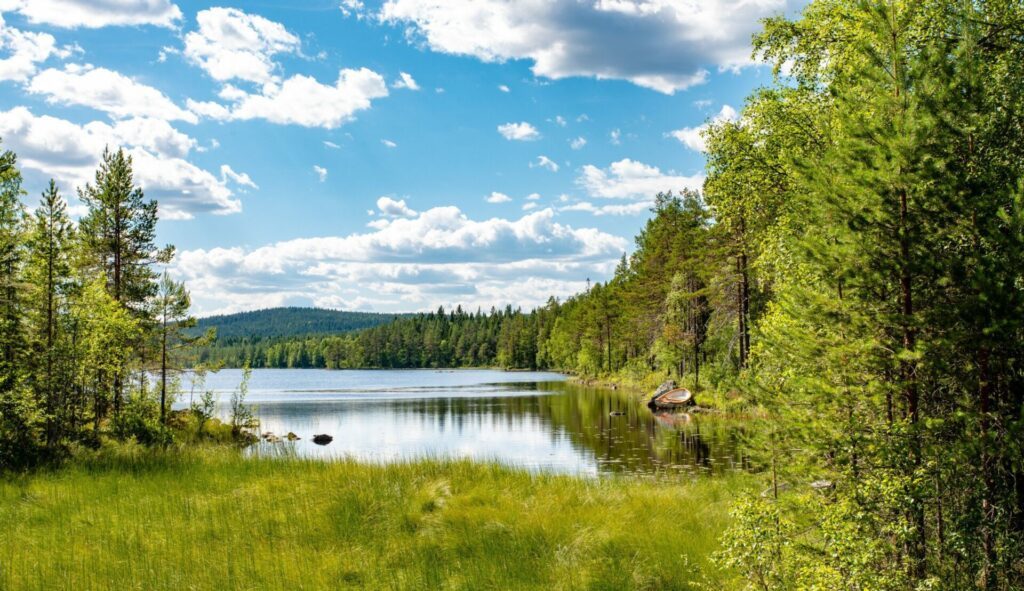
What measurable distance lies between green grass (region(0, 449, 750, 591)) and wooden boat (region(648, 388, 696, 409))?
27375 mm

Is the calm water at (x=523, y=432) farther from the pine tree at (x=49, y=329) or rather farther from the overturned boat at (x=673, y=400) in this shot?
the pine tree at (x=49, y=329)

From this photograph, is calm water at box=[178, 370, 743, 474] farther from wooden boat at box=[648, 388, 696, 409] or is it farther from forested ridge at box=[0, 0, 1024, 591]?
forested ridge at box=[0, 0, 1024, 591]

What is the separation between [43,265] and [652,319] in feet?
161

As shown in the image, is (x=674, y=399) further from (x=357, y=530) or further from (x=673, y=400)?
(x=357, y=530)

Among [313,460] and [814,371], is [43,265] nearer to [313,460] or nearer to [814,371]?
[313,460]

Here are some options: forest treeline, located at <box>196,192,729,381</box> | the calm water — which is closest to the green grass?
the calm water

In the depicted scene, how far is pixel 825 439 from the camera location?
19.9ft

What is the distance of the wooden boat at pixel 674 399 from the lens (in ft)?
133

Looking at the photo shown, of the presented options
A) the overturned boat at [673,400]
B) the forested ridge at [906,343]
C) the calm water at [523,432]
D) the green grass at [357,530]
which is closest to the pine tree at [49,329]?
the green grass at [357,530]

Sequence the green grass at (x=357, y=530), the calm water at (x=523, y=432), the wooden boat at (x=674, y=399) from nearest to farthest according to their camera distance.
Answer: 1. the green grass at (x=357, y=530)
2. the calm water at (x=523, y=432)
3. the wooden boat at (x=674, y=399)

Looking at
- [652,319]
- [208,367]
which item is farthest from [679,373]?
[208,367]

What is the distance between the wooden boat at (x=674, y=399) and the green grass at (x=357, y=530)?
2737 cm

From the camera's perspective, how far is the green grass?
8.41 metres

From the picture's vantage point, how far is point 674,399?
4128 cm
